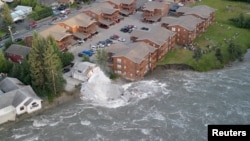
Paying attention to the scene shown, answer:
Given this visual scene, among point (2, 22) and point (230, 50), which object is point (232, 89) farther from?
point (2, 22)

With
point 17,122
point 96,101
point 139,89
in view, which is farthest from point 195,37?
point 17,122

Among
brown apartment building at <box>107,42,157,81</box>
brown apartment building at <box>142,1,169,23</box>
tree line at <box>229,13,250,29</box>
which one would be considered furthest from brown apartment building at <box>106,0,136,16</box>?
tree line at <box>229,13,250,29</box>

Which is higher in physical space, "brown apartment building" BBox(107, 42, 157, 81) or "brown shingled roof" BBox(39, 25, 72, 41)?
"brown shingled roof" BBox(39, 25, 72, 41)

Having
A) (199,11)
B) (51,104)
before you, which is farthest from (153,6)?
(51,104)

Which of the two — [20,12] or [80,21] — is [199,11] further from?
[20,12]

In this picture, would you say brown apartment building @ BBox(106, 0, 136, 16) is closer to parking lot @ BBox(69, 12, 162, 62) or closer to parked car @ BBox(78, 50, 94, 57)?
parking lot @ BBox(69, 12, 162, 62)

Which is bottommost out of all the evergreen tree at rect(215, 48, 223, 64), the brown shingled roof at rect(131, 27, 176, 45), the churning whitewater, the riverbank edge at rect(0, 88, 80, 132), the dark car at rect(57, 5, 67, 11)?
the churning whitewater
